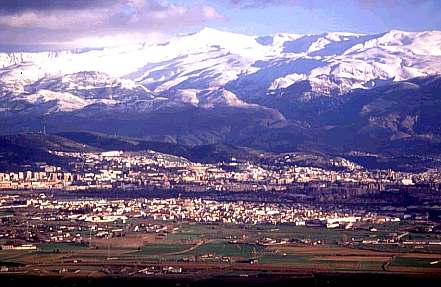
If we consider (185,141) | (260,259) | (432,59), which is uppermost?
(432,59)

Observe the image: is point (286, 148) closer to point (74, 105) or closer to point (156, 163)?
point (156, 163)

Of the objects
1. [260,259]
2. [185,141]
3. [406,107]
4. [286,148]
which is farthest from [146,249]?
[406,107]

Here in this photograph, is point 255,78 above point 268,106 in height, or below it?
above

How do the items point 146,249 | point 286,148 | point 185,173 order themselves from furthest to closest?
point 286,148
point 185,173
point 146,249

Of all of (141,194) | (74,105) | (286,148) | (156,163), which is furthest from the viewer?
(74,105)

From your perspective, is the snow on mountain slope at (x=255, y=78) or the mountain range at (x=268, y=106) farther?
the snow on mountain slope at (x=255, y=78)

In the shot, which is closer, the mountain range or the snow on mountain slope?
the mountain range

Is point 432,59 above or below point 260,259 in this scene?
above

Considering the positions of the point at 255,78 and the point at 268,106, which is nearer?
the point at 268,106

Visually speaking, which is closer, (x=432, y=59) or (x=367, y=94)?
(x=367, y=94)
